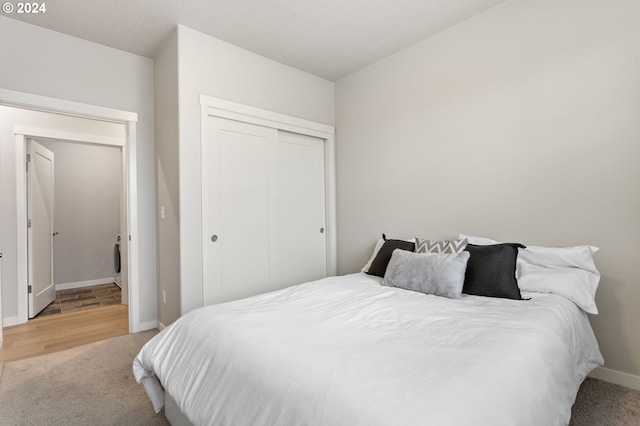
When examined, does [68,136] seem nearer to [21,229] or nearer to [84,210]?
[21,229]

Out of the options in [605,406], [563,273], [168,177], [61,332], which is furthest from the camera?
[61,332]

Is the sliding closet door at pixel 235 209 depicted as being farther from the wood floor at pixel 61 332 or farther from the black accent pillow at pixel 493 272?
the black accent pillow at pixel 493 272

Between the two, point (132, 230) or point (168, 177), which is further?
point (132, 230)

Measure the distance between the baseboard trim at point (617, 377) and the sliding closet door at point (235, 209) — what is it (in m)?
2.60

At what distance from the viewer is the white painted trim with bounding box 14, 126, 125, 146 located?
3232 mm

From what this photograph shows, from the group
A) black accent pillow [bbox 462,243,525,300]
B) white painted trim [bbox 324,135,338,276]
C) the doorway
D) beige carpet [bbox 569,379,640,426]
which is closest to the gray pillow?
black accent pillow [bbox 462,243,525,300]

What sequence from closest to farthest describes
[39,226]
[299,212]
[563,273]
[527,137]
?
[563,273]
[527,137]
[299,212]
[39,226]

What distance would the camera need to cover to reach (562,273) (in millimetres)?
1930

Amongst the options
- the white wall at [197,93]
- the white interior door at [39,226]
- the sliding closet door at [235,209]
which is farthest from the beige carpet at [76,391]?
the white interior door at [39,226]

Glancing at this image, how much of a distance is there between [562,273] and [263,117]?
2671mm

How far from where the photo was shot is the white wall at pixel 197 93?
A: 8.57 feet

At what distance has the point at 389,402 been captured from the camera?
857 mm

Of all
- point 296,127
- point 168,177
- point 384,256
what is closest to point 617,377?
point 384,256

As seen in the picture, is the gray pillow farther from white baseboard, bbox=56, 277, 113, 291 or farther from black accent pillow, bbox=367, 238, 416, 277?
white baseboard, bbox=56, 277, 113, 291
